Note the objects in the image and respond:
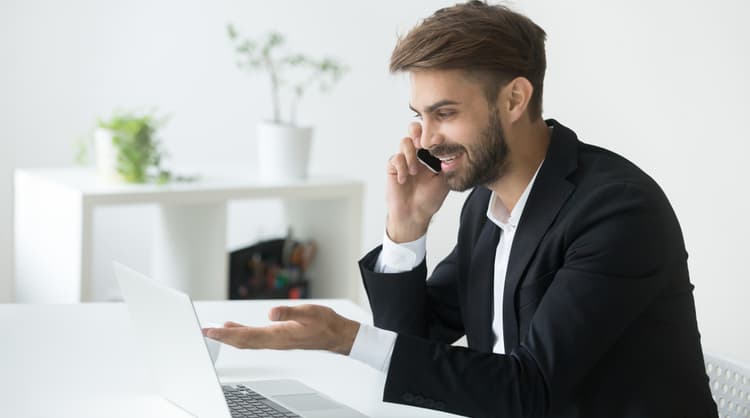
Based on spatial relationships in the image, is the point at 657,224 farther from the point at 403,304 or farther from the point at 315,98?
the point at 315,98

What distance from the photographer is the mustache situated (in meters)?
1.62

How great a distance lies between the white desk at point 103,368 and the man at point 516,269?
0.16 metres

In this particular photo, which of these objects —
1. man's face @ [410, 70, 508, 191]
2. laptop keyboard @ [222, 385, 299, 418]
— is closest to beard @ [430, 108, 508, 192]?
man's face @ [410, 70, 508, 191]

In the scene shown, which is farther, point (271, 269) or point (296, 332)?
point (271, 269)

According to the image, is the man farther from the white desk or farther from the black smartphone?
the white desk

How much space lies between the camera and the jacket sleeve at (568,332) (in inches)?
54.5

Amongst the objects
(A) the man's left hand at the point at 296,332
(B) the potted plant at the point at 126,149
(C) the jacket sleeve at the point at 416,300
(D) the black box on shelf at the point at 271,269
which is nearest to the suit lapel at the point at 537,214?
(C) the jacket sleeve at the point at 416,300

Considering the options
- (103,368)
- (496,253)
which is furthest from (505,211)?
(103,368)

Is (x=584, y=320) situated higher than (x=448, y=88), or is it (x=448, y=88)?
(x=448, y=88)

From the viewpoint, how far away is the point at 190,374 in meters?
1.34

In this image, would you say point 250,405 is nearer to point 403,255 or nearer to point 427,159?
point 403,255

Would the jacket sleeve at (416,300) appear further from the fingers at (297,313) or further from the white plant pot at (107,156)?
the white plant pot at (107,156)

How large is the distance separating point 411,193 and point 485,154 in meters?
0.28

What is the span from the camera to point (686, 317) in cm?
152
